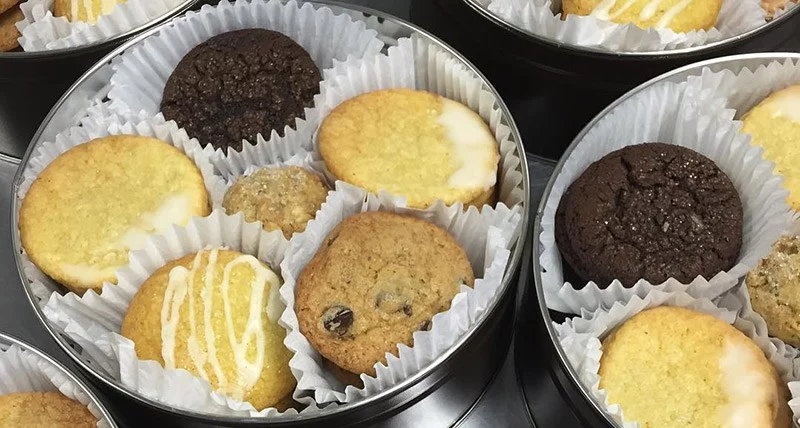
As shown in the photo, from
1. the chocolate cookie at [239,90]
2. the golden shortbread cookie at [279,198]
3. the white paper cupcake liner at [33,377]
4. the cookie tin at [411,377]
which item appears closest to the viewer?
the cookie tin at [411,377]

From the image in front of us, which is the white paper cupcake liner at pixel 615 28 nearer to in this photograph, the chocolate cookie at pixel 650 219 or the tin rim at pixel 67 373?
the chocolate cookie at pixel 650 219

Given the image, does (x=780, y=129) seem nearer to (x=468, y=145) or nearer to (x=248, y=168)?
(x=468, y=145)

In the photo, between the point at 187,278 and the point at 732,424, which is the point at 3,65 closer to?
the point at 187,278

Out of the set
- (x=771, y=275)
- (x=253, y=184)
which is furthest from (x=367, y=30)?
(x=771, y=275)

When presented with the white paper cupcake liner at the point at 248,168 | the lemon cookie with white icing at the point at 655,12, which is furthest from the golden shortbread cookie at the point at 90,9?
the lemon cookie with white icing at the point at 655,12

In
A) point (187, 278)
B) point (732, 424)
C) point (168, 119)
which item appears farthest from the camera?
→ point (168, 119)

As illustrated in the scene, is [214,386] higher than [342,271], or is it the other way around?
[342,271]
